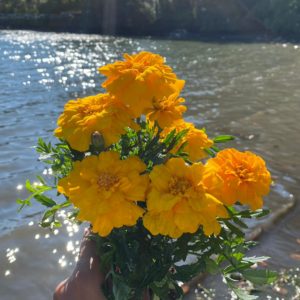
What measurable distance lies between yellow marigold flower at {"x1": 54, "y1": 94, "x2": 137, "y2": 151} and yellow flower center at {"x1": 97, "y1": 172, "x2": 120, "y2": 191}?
145 millimetres

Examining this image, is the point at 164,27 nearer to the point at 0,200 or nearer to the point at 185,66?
the point at 185,66

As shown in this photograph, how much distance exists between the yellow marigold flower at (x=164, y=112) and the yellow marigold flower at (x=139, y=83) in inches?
1.8

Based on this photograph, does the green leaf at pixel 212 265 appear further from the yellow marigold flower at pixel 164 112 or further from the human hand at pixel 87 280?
the yellow marigold flower at pixel 164 112

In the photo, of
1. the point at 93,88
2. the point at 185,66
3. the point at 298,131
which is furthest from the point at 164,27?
the point at 298,131

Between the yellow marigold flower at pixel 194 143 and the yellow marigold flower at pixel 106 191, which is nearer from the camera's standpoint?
the yellow marigold flower at pixel 106 191

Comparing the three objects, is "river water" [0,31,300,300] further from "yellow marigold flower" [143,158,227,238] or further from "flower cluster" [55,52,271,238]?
"yellow marigold flower" [143,158,227,238]

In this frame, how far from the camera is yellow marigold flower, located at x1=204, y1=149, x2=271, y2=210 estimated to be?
1.65 meters

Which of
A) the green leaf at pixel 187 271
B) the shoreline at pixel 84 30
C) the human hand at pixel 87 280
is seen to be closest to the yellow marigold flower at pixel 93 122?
the human hand at pixel 87 280

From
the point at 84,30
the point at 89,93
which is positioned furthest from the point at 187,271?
the point at 84,30

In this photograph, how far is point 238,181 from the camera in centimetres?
165

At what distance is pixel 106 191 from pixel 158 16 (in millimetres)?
36034

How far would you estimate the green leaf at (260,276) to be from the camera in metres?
1.95

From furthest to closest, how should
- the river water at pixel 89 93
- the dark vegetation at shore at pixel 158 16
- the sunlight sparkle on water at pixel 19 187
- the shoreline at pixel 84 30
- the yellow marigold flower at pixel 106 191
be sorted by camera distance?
the dark vegetation at shore at pixel 158 16, the shoreline at pixel 84 30, the sunlight sparkle on water at pixel 19 187, the river water at pixel 89 93, the yellow marigold flower at pixel 106 191

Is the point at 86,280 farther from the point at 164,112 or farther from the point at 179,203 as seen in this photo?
the point at 164,112
